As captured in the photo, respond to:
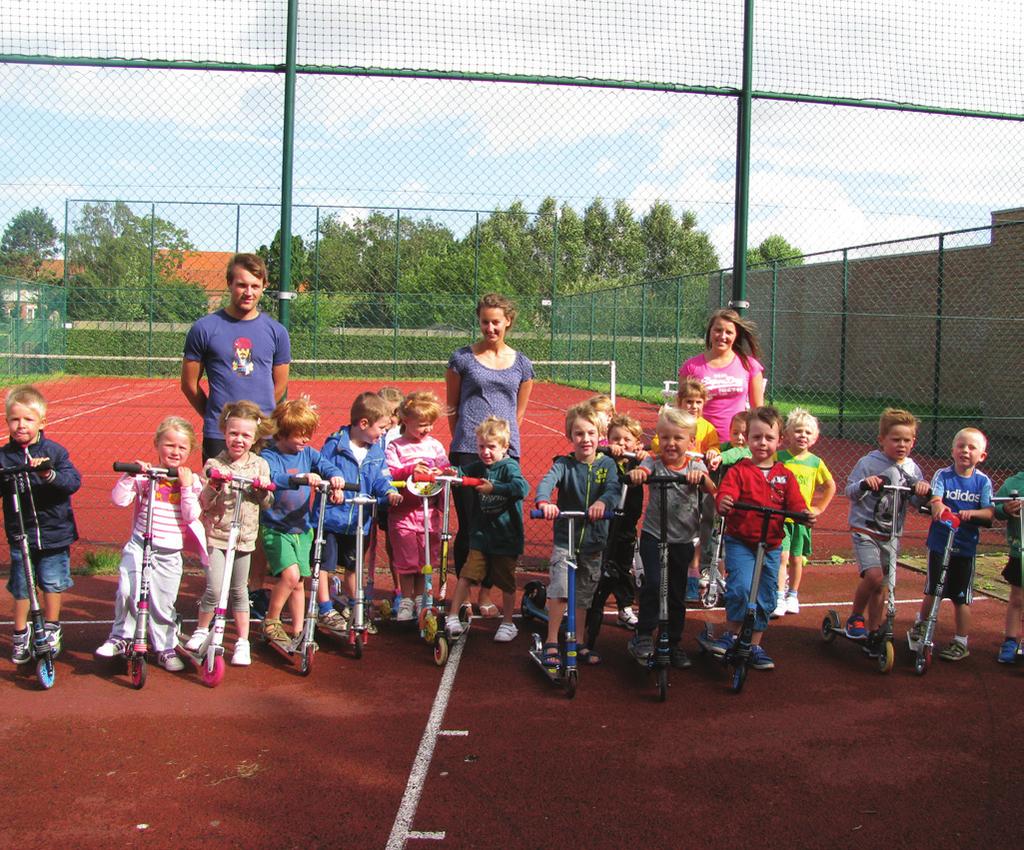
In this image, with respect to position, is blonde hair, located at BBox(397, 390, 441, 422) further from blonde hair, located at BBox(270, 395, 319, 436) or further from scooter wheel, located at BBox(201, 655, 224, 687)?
scooter wheel, located at BBox(201, 655, 224, 687)

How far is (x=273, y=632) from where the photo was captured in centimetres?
572

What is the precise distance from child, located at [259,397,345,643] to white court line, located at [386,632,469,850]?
953 mm

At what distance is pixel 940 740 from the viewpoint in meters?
4.63

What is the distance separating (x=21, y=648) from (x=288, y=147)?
11.9 feet

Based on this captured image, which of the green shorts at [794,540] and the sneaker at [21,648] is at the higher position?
the green shorts at [794,540]

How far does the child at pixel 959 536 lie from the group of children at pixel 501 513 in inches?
0.4

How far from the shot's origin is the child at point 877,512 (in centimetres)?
574

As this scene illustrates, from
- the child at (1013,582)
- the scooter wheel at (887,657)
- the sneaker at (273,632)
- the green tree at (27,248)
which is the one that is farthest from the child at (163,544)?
the green tree at (27,248)

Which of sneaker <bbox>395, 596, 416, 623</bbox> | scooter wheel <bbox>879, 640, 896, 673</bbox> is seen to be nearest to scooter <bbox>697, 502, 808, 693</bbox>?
scooter wheel <bbox>879, 640, 896, 673</bbox>

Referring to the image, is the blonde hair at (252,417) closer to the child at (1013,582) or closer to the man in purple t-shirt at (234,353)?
the man in purple t-shirt at (234,353)

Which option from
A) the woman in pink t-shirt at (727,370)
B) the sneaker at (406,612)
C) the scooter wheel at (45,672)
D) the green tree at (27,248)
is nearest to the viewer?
the scooter wheel at (45,672)

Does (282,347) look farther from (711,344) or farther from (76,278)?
(76,278)

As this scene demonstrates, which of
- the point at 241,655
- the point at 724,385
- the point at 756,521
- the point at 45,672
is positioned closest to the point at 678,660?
the point at 756,521

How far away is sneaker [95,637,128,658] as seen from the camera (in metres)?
5.18
